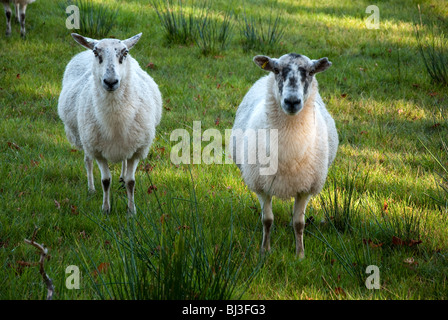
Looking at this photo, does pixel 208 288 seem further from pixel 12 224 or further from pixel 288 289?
pixel 12 224

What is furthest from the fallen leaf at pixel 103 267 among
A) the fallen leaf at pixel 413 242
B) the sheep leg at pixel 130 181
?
the fallen leaf at pixel 413 242

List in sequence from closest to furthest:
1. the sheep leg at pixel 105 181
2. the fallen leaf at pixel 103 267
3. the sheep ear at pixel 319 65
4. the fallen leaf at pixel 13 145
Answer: the fallen leaf at pixel 103 267, the sheep ear at pixel 319 65, the sheep leg at pixel 105 181, the fallen leaf at pixel 13 145

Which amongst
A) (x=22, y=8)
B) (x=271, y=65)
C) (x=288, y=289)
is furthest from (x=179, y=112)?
(x=22, y=8)

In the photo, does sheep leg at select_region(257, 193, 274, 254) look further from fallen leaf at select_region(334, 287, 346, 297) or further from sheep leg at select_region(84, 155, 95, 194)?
sheep leg at select_region(84, 155, 95, 194)

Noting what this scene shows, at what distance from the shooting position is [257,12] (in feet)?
35.6

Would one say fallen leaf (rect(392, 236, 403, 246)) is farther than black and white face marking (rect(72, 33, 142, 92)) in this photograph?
No

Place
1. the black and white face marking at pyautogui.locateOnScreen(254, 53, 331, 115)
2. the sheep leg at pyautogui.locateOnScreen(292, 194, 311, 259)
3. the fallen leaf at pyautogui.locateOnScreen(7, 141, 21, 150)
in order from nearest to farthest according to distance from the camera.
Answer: the black and white face marking at pyautogui.locateOnScreen(254, 53, 331, 115) → the sheep leg at pyautogui.locateOnScreen(292, 194, 311, 259) → the fallen leaf at pyautogui.locateOnScreen(7, 141, 21, 150)

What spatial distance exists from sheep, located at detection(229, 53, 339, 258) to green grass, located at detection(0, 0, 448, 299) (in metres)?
0.30

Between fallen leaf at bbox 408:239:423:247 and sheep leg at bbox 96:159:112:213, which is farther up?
fallen leaf at bbox 408:239:423:247

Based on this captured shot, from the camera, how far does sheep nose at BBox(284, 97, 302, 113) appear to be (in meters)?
3.29

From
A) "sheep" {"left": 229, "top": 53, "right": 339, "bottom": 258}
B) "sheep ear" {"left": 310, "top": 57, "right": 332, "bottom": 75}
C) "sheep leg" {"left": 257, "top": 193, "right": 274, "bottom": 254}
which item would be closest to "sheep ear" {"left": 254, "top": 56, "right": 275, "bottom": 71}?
"sheep" {"left": 229, "top": 53, "right": 339, "bottom": 258}

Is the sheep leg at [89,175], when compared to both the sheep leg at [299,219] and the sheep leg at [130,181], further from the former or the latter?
the sheep leg at [299,219]

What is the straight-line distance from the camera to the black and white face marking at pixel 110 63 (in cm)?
402

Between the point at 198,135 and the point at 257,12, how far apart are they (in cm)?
575
